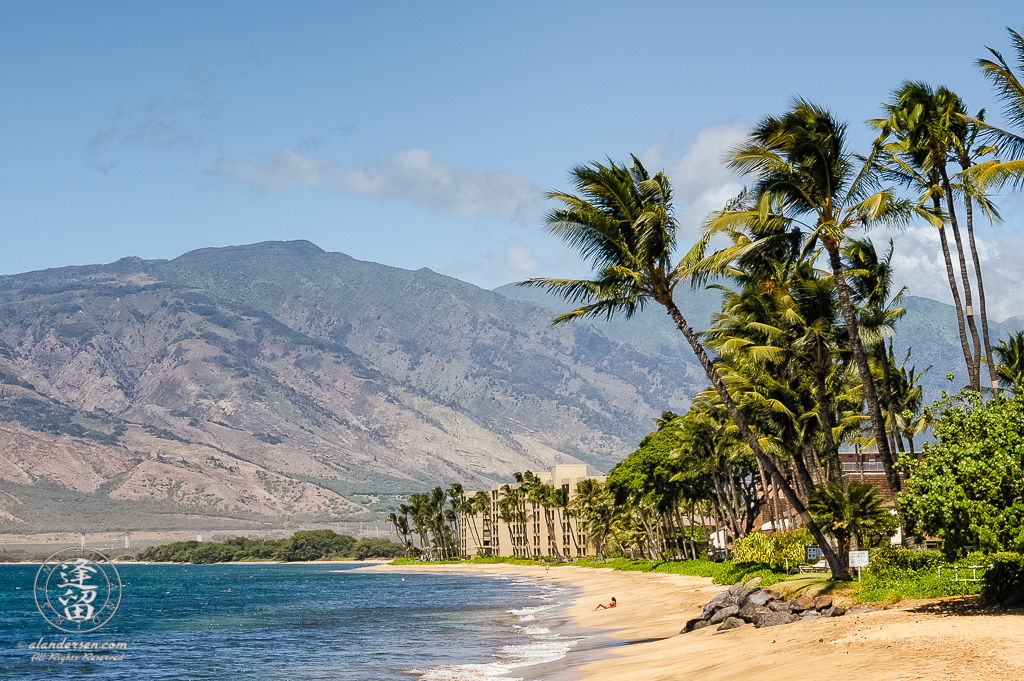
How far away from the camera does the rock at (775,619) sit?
26.4 meters

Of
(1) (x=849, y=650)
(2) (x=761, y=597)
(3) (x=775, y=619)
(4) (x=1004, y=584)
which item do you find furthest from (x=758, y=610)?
(1) (x=849, y=650)

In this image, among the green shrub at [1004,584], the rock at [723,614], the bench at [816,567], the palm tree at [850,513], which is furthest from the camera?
the bench at [816,567]

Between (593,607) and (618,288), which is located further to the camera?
(593,607)

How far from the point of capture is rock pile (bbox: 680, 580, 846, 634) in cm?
2645

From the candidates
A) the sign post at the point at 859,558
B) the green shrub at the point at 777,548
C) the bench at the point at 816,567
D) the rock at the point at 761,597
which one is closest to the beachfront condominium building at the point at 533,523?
the green shrub at the point at 777,548

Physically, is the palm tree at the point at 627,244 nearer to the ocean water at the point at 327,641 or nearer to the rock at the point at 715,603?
the rock at the point at 715,603

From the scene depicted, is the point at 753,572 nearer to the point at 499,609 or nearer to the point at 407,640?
the point at 407,640

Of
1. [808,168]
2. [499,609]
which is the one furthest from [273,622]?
[808,168]

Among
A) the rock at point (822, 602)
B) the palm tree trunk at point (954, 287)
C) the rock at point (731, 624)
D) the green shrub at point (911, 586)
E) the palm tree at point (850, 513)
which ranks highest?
the palm tree trunk at point (954, 287)

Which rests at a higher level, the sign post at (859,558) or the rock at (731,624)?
the sign post at (859,558)

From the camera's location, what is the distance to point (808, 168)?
2875 centimetres

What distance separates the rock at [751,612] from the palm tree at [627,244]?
277cm

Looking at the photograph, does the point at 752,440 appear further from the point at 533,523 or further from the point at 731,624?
the point at 533,523

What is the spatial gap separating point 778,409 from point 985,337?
35.7ft
